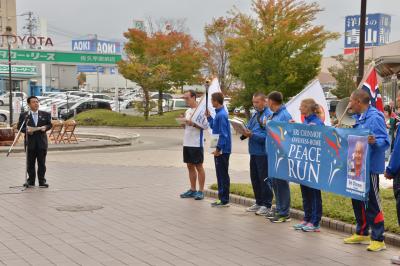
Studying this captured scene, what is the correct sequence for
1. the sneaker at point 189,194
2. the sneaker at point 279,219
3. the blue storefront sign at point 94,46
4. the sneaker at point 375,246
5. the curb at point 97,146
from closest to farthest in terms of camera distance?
the sneaker at point 375,246 < the sneaker at point 279,219 < the sneaker at point 189,194 < the curb at point 97,146 < the blue storefront sign at point 94,46

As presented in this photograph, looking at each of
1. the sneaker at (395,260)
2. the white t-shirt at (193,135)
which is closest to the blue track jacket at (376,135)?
the sneaker at (395,260)

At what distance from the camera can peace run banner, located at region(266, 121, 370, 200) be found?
7.60 metres

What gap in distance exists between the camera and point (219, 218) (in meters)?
9.52

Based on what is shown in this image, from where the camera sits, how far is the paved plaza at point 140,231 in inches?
276

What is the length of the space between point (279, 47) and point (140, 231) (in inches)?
988

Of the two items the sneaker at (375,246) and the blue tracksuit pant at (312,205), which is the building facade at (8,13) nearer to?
the blue tracksuit pant at (312,205)

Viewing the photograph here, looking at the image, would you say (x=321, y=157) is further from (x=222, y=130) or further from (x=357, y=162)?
(x=222, y=130)

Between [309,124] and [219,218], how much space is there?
208 centimetres

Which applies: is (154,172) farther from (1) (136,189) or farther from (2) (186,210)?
(2) (186,210)

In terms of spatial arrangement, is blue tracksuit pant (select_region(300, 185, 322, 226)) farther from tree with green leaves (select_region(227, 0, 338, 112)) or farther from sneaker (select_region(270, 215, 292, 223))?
tree with green leaves (select_region(227, 0, 338, 112))

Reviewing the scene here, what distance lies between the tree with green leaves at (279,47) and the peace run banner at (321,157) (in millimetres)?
23284

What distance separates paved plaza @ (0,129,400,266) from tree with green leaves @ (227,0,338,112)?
18778 millimetres

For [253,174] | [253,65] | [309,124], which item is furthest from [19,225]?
[253,65]

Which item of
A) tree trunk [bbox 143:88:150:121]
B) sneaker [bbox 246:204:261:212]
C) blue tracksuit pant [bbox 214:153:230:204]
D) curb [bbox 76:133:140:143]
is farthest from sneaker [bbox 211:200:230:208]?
tree trunk [bbox 143:88:150:121]
